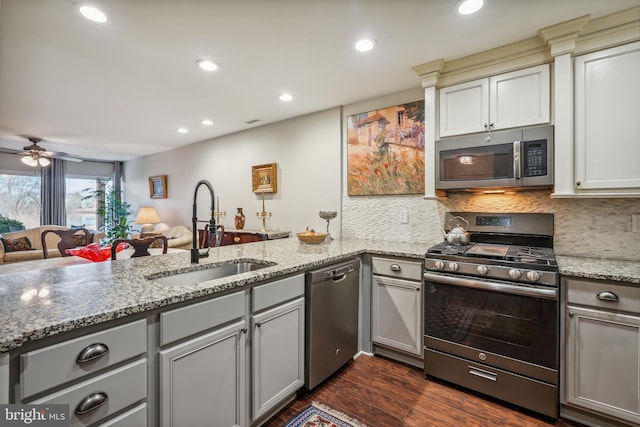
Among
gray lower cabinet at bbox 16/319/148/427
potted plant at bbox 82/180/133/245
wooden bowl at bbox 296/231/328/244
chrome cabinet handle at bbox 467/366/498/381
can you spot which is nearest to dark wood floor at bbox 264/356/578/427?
chrome cabinet handle at bbox 467/366/498/381

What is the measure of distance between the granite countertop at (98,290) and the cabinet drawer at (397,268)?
0.46m

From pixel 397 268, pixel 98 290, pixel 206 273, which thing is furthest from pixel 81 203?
pixel 397 268

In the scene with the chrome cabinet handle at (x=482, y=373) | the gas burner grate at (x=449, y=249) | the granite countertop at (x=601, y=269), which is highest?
the gas burner grate at (x=449, y=249)

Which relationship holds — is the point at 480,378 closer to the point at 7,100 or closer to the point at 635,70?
the point at 635,70

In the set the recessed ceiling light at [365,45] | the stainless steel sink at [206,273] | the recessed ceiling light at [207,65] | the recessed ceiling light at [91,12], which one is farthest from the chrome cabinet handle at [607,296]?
the recessed ceiling light at [91,12]

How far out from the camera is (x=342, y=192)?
338cm

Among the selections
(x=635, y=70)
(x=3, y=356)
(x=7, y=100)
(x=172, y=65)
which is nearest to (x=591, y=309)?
(x=635, y=70)

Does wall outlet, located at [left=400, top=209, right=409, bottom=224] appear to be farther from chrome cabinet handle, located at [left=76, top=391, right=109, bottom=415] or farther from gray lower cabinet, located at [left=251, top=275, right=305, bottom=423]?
chrome cabinet handle, located at [left=76, top=391, right=109, bottom=415]

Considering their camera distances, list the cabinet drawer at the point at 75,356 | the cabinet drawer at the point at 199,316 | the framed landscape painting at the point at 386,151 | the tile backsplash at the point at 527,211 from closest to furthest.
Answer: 1. the cabinet drawer at the point at 75,356
2. the cabinet drawer at the point at 199,316
3. the tile backsplash at the point at 527,211
4. the framed landscape painting at the point at 386,151

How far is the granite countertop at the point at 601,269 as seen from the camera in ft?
5.22

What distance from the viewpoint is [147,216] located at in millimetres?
5836

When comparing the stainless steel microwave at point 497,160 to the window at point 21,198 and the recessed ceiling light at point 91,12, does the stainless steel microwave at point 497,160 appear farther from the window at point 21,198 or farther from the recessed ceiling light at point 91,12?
the window at point 21,198

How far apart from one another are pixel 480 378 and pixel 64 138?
20.9 ft

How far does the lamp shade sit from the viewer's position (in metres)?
5.79
